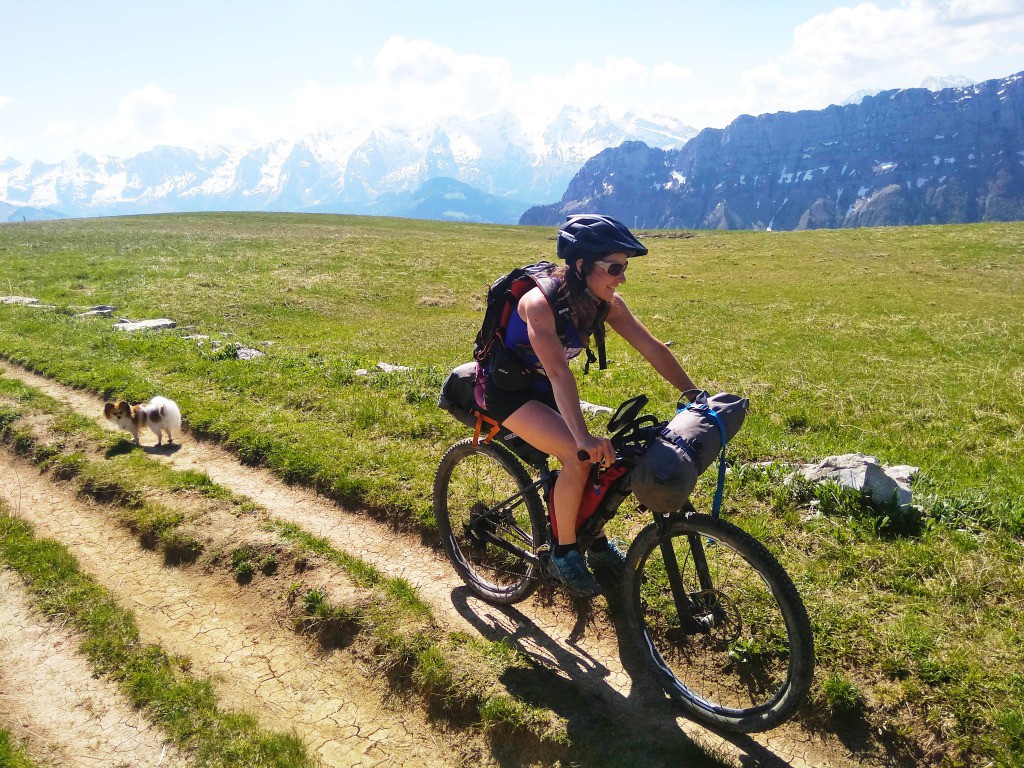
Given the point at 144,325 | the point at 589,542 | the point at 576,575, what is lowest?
the point at 576,575

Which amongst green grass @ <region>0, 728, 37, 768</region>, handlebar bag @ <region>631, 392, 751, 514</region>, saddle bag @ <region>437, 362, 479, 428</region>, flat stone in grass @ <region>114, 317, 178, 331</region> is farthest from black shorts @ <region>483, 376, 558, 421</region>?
flat stone in grass @ <region>114, 317, 178, 331</region>

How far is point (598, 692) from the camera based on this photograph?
5.31 m

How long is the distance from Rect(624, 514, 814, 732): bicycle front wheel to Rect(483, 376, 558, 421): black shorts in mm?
1533

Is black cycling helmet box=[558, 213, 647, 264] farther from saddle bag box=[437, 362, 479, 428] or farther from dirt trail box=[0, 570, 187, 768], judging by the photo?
dirt trail box=[0, 570, 187, 768]

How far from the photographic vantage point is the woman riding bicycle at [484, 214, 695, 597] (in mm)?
4578

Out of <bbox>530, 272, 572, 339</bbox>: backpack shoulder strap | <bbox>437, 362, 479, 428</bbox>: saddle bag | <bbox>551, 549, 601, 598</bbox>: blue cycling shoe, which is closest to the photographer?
<bbox>530, 272, 572, 339</bbox>: backpack shoulder strap

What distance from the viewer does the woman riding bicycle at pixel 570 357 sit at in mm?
4578

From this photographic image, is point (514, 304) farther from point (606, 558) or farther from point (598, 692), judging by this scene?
point (598, 692)

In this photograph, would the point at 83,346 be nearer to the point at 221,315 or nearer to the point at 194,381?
the point at 194,381

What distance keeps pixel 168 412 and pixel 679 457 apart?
32.5 ft

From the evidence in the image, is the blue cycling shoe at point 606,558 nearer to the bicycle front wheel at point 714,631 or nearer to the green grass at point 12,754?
the bicycle front wheel at point 714,631

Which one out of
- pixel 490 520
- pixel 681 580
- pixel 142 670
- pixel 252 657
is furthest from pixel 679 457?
pixel 142 670

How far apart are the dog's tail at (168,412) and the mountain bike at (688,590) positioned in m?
6.89

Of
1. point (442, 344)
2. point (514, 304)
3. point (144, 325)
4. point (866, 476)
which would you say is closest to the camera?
point (514, 304)
